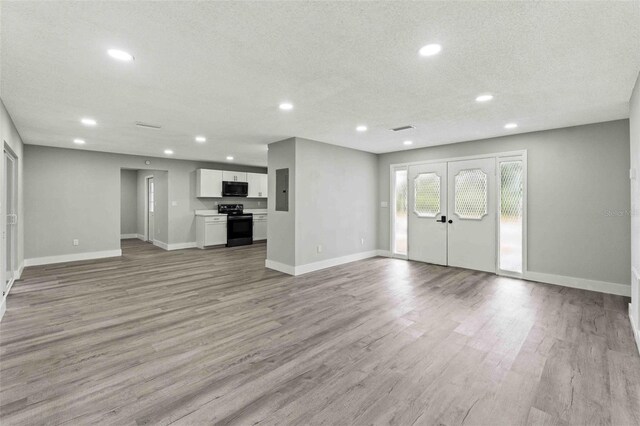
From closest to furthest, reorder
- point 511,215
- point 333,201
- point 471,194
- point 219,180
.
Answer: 1. point 511,215
2. point 471,194
3. point 333,201
4. point 219,180

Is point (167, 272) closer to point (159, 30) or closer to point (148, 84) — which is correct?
point (148, 84)

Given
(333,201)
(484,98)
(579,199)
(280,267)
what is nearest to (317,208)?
(333,201)

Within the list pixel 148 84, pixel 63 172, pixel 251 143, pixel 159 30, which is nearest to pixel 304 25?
pixel 159 30

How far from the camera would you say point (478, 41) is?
6.85ft

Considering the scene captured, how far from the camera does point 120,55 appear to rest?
2.31 m

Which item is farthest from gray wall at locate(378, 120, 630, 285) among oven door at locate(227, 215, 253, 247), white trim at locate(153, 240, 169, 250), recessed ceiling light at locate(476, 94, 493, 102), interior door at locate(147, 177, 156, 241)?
interior door at locate(147, 177, 156, 241)

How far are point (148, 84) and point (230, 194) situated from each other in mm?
6039

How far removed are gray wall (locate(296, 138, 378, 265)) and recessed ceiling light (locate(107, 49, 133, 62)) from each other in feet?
9.89

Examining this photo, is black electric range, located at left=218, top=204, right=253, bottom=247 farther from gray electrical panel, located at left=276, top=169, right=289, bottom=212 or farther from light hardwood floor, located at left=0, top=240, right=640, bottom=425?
light hardwood floor, located at left=0, top=240, right=640, bottom=425

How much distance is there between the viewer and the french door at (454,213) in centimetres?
531

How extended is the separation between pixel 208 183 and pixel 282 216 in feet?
12.7

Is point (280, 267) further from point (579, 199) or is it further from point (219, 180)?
point (579, 199)

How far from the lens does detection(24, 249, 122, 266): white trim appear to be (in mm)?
5910

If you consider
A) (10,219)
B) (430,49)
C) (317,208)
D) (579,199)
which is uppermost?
(430,49)
